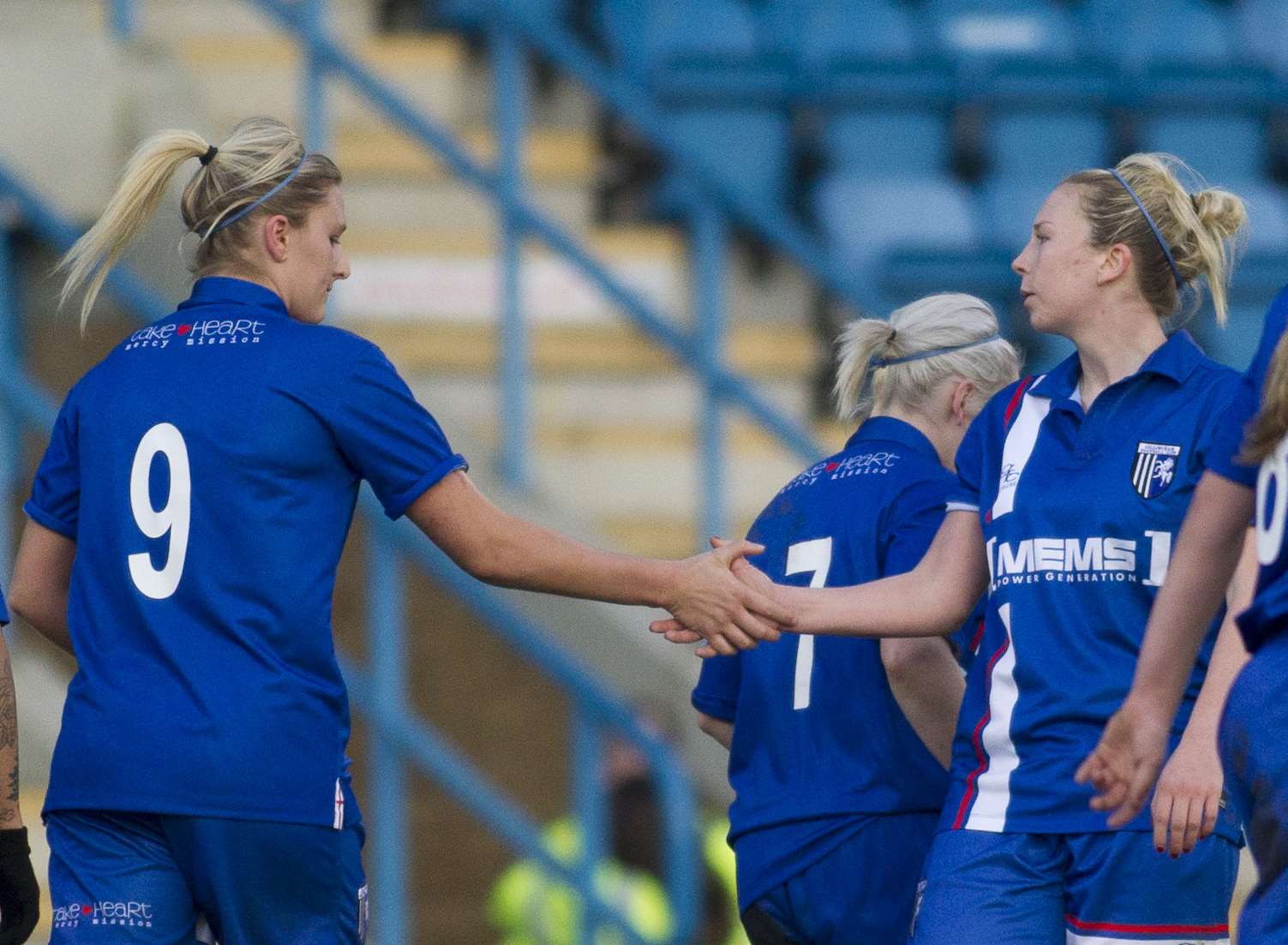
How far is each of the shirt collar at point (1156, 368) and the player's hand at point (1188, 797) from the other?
1.98ft

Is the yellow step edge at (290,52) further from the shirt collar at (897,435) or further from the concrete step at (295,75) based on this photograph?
the shirt collar at (897,435)

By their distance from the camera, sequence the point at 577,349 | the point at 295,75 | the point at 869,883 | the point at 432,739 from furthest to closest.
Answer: the point at 295,75 → the point at 577,349 → the point at 432,739 → the point at 869,883

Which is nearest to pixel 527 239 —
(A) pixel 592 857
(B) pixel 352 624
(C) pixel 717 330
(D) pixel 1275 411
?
(C) pixel 717 330

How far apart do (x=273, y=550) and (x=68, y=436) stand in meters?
0.42

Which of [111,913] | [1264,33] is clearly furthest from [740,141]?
[111,913]

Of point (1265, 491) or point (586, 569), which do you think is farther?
point (586, 569)

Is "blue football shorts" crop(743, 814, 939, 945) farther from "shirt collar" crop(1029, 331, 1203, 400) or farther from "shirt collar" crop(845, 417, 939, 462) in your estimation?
"shirt collar" crop(1029, 331, 1203, 400)

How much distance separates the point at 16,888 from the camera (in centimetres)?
324

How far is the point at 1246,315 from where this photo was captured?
7664 mm

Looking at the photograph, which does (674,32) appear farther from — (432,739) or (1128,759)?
(1128,759)

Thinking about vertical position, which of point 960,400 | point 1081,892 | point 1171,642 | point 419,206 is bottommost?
point 1081,892

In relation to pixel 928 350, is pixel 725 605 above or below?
below

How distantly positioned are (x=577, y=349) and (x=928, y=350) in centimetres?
350

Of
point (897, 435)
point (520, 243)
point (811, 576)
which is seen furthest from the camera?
point (520, 243)
